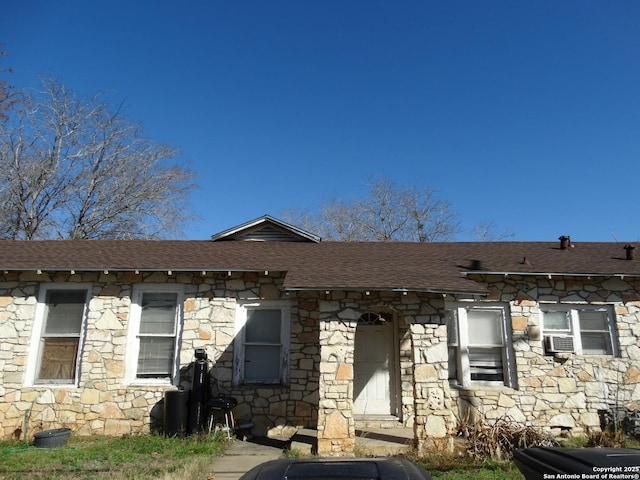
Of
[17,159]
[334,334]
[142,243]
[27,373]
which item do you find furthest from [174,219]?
[334,334]

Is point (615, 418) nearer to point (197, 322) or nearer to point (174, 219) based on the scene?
point (197, 322)

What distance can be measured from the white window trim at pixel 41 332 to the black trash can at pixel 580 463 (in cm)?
872

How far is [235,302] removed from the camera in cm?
905

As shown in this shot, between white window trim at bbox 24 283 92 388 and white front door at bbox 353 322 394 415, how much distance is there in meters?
5.90

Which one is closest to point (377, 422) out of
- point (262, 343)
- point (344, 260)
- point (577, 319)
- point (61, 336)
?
point (262, 343)

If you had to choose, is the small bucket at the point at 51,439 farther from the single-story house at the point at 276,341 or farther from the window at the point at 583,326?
the window at the point at 583,326

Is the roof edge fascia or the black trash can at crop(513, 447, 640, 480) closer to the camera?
the black trash can at crop(513, 447, 640, 480)

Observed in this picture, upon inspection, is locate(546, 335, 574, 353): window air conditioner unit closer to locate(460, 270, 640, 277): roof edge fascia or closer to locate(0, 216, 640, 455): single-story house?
locate(0, 216, 640, 455): single-story house

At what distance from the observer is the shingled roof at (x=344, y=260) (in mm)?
7891

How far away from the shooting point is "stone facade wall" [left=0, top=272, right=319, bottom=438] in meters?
8.44

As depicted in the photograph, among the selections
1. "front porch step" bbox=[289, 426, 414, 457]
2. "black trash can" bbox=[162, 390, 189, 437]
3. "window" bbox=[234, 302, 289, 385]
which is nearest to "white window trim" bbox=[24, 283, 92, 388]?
"black trash can" bbox=[162, 390, 189, 437]

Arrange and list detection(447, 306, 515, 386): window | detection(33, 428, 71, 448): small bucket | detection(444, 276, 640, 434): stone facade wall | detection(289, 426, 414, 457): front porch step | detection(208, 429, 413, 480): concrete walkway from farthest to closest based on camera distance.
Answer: detection(447, 306, 515, 386): window, detection(444, 276, 640, 434): stone facade wall, detection(33, 428, 71, 448): small bucket, detection(289, 426, 414, 457): front porch step, detection(208, 429, 413, 480): concrete walkway

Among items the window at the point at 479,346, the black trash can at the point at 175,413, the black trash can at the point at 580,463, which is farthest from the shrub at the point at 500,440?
the black trash can at the point at 175,413

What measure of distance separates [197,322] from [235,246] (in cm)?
275
